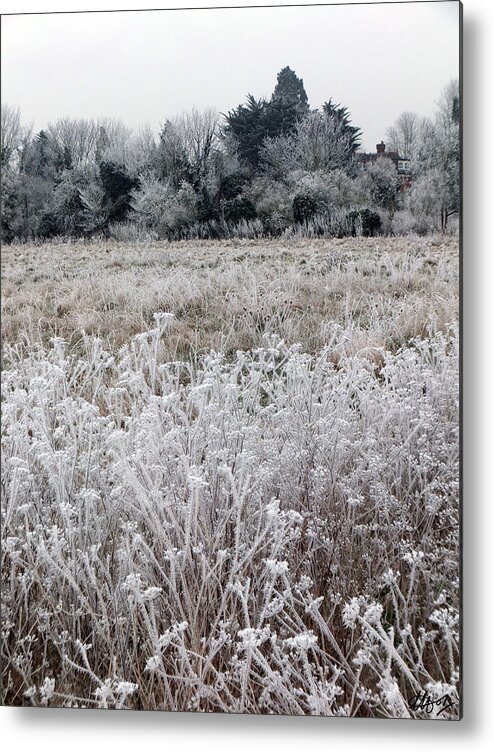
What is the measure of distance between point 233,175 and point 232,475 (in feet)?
3.64

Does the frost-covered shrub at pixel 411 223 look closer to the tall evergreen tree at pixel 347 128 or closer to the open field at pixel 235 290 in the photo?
the open field at pixel 235 290

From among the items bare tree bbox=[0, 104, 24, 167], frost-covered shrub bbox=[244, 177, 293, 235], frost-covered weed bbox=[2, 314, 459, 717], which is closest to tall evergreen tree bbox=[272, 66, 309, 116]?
frost-covered shrub bbox=[244, 177, 293, 235]

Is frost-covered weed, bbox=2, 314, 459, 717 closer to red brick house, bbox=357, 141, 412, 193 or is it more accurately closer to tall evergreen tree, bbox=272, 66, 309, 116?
red brick house, bbox=357, 141, 412, 193

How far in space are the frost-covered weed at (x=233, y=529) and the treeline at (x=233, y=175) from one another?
16.7 inches

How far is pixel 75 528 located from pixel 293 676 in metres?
0.95

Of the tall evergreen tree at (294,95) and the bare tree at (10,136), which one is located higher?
the tall evergreen tree at (294,95)

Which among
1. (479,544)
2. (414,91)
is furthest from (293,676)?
(414,91)

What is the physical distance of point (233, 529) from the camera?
9.57 feet

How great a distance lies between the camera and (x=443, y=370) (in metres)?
2.89

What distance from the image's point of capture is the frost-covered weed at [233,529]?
2.81 m

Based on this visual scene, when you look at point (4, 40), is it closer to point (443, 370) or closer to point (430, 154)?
point (430, 154)

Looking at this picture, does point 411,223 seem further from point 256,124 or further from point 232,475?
point 232,475

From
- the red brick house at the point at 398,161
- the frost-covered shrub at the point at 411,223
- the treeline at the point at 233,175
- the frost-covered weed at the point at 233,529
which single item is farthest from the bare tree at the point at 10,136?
the frost-covered shrub at the point at 411,223
